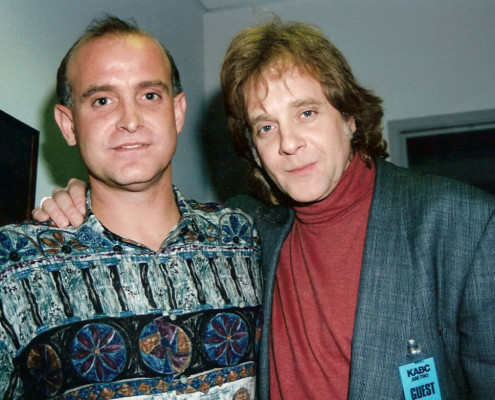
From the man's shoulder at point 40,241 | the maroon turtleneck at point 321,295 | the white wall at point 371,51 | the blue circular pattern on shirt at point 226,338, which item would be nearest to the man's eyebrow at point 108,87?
the man's shoulder at point 40,241

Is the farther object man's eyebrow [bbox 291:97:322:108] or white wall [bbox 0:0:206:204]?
white wall [bbox 0:0:206:204]

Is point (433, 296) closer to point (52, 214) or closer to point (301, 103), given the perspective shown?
point (301, 103)

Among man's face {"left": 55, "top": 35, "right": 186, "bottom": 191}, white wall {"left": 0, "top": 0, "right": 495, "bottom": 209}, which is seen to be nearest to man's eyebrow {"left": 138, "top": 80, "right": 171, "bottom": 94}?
man's face {"left": 55, "top": 35, "right": 186, "bottom": 191}

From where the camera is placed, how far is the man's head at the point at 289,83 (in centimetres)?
166

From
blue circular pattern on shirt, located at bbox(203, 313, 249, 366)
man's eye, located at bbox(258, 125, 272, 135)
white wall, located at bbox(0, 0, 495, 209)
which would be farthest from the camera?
white wall, located at bbox(0, 0, 495, 209)

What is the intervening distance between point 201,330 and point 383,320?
1.89ft

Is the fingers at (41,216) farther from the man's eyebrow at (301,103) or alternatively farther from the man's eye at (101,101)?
the man's eyebrow at (301,103)

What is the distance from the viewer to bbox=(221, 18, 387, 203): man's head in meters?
1.66

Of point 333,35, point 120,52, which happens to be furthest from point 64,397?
point 333,35

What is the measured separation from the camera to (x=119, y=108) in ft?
5.09

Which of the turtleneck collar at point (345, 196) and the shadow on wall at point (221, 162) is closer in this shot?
the turtleneck collar at point (345, 196)

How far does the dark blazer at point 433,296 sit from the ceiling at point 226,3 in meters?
3.12

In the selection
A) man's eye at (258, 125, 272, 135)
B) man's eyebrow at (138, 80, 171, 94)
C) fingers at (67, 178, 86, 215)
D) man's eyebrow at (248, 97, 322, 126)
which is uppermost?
man's eyebrow at (138, 80, 171, 94)

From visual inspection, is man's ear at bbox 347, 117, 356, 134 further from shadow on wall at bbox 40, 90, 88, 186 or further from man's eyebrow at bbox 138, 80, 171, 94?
shadow on wall at bbox 40, 90, 88, 186
